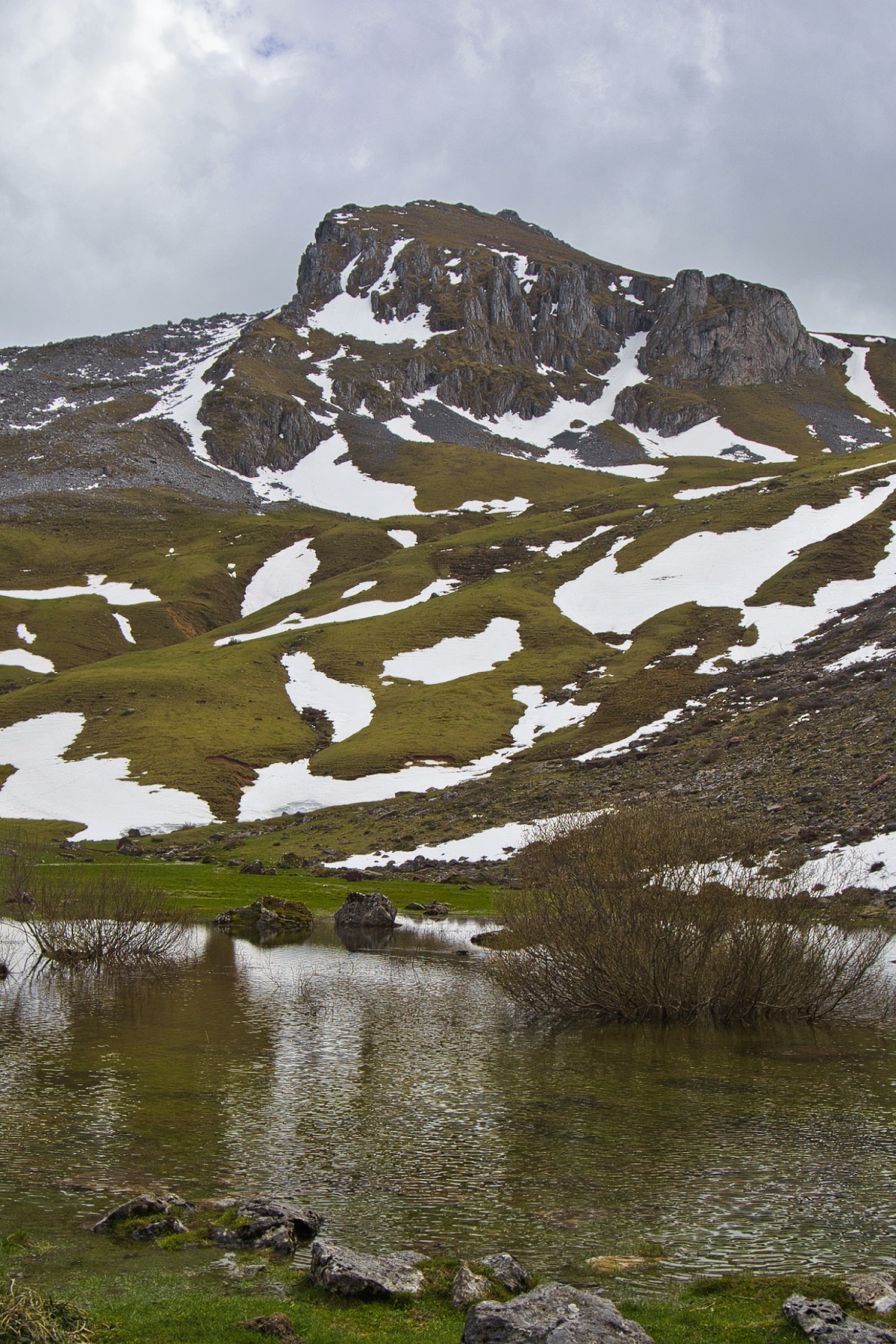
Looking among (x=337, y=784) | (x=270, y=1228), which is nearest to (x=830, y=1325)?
(x=270, y=1228)

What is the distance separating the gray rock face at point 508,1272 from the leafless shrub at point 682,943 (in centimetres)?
1432

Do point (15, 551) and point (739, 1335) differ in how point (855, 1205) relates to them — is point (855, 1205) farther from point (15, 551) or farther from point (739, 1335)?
point (15, 551)

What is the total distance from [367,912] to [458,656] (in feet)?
213

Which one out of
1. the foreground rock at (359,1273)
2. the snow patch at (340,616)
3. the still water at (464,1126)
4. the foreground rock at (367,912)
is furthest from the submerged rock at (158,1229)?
the snow patch at (340,616)

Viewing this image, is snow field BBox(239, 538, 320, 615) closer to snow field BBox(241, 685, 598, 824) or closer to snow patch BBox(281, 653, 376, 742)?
snow patch BBox(281, 653, 376, 742)

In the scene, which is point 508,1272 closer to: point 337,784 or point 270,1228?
point 270,1228

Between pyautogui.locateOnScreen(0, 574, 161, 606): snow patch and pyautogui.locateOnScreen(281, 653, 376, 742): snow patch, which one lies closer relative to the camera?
pyautogui.locateOnScreen(281, 653, 376, 742): snow patch

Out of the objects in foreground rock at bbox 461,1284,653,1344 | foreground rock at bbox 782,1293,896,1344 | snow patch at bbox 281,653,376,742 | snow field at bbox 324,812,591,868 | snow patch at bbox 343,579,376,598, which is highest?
snow patch at bbox 343,579,376,598

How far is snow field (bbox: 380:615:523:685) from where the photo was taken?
106 m

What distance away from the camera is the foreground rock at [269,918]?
46.7 metres

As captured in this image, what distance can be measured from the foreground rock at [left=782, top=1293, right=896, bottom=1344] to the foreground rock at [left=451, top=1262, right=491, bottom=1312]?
130 inches

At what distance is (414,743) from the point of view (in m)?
87.0

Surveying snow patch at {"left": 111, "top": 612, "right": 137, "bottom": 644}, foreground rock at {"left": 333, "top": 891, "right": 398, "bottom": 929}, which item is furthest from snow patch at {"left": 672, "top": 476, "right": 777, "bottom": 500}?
foreground rock at {"left": 333, "top": 891, "right": 398, "bottom": 929}

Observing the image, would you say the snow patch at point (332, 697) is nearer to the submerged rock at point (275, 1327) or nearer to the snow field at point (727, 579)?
the snow field at point (727, 579)
